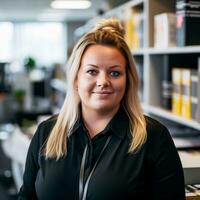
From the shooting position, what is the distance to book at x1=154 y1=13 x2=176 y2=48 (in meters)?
2.35

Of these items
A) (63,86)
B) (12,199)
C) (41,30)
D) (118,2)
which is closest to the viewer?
(118,2)

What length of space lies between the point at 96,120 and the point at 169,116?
920 millimetres

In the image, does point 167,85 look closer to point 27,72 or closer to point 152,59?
point 152,59

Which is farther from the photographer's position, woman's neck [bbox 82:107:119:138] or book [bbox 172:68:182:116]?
book [bbox 172:68:182:116]

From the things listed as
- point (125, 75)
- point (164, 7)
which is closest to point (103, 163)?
point (125, 75)

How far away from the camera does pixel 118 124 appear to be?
1.55 m

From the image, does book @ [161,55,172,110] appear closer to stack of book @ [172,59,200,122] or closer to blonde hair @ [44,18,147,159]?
stack of book @ [172,59,200,122]

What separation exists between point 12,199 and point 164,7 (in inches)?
100

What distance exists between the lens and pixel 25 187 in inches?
64.8

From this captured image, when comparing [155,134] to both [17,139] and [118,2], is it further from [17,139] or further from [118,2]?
[118,2]

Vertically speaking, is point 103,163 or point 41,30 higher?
point 41,30

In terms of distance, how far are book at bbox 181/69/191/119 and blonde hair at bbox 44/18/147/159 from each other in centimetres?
70

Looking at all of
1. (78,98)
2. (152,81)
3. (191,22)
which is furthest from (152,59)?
(78,98)

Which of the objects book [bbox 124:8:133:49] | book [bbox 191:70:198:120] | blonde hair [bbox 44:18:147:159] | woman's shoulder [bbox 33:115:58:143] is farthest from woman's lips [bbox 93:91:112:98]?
book [bbox 124:8:133:49]
